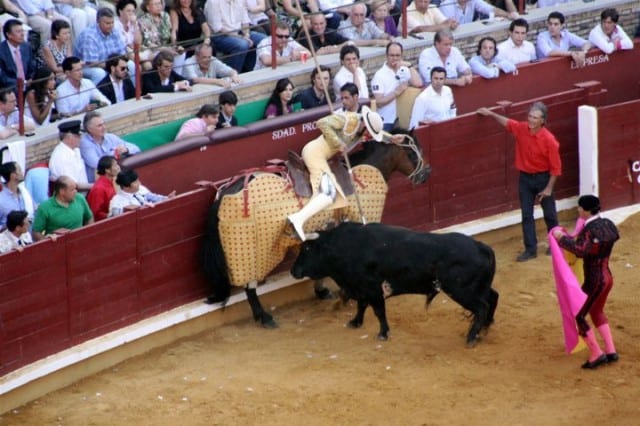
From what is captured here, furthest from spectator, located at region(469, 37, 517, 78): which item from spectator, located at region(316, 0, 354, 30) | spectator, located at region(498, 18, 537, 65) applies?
spectator, located at region(316, 0, 354, 30)

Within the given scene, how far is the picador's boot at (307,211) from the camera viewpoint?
13734 millimetres

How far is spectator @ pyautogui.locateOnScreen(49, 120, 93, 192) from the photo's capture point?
45.3 ft

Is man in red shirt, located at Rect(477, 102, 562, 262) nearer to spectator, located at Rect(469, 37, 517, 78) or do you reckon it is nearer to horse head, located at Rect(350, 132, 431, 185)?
horse head, located at Rect(350, 132, 431, 185)

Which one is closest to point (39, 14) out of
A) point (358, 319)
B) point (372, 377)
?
point (358, 319)

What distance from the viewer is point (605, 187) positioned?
16.8m

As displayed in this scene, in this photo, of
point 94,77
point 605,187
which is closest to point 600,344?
point 605,187

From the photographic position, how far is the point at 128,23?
15.9 metres

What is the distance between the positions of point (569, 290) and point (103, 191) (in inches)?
147

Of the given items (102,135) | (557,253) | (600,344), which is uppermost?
(102,135)

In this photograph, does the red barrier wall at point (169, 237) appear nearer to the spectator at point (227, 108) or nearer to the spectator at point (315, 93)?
the spectator at point (227, 108)

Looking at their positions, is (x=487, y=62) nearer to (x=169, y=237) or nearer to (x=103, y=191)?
(x=169, y=237)

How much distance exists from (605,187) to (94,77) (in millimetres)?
5149

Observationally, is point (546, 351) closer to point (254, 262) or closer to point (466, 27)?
point (254, 262)

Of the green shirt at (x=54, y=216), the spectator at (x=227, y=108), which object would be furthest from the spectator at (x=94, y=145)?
the spectator at (x=227, y=108)
